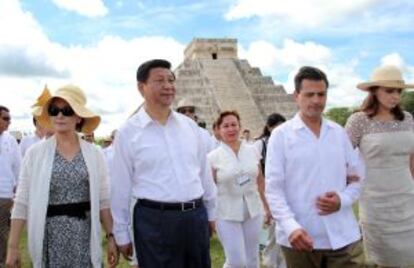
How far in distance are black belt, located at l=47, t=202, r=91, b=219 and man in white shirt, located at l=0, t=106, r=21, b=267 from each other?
366 centimetres

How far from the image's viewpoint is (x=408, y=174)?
5.59 metres

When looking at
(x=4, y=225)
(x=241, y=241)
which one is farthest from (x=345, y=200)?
(x=4, y=225)

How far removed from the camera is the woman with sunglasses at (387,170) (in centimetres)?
549

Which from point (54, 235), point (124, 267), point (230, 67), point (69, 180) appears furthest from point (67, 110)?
point (230, 67)

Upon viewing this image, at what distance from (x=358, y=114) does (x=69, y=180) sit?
2.70 m

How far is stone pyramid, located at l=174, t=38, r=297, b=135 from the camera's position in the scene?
51125 mm

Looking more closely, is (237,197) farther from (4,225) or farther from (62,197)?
(4,225)

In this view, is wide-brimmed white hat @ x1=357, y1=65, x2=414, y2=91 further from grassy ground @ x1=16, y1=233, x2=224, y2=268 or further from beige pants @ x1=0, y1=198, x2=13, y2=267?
beige pants @ x1=0, y1=198, x2=13, y2=267

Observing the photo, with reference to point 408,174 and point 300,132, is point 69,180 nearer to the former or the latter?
point 300,132

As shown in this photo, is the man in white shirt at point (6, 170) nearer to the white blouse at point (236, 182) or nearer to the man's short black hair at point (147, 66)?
the white blouse at point (236, 182)

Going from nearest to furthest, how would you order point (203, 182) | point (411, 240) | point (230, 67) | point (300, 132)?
point (300, 132) < point (203, 182) < point (411, 240) < point (230, 67)

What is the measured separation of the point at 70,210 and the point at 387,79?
2944 millimetres

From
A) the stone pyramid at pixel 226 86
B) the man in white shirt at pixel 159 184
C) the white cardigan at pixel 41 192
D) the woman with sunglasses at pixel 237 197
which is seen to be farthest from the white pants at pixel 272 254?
the stone pyramid at pixel 226 86

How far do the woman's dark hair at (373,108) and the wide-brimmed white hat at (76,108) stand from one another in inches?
96.7
